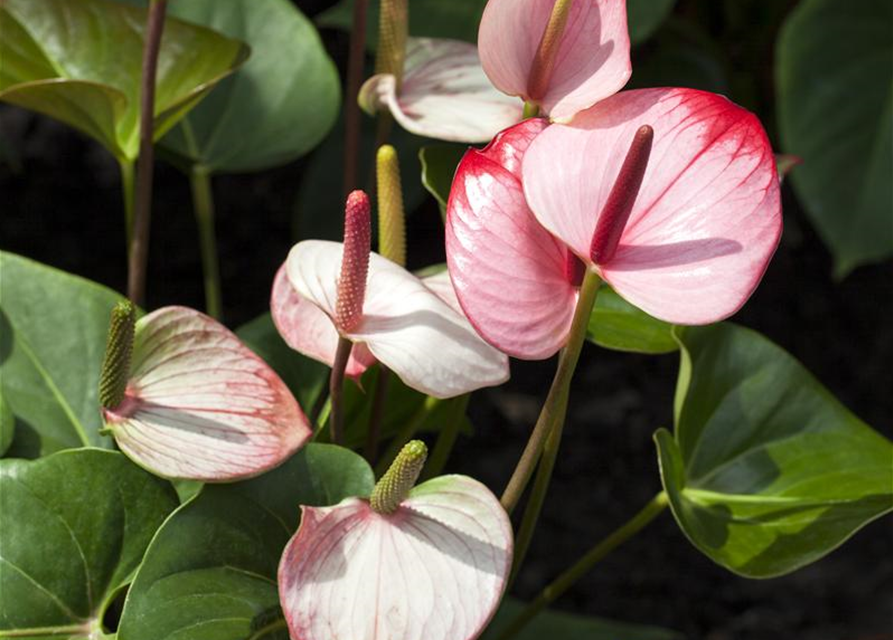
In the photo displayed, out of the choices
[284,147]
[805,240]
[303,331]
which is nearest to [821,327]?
[805,240]

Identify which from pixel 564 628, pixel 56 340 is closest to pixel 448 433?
pixel 56 340

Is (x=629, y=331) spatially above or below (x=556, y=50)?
below

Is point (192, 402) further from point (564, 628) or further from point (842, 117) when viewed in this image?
point (842, 117)

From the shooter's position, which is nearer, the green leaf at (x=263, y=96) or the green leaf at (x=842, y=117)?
the green leaf at (x=263, y=96)

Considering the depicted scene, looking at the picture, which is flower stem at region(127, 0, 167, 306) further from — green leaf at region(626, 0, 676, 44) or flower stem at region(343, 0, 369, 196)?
green leaf at region(626, 0, 676, 44)

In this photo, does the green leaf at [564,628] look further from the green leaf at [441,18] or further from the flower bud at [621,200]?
the flower bud at [621,200]

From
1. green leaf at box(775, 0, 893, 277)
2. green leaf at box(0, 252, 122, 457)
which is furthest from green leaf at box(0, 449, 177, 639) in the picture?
green leaf at box(775, 0, 893, 277)

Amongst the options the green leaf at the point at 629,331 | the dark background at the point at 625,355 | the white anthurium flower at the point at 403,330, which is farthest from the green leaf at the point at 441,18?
the white anthurium flower at the point at 403,330
